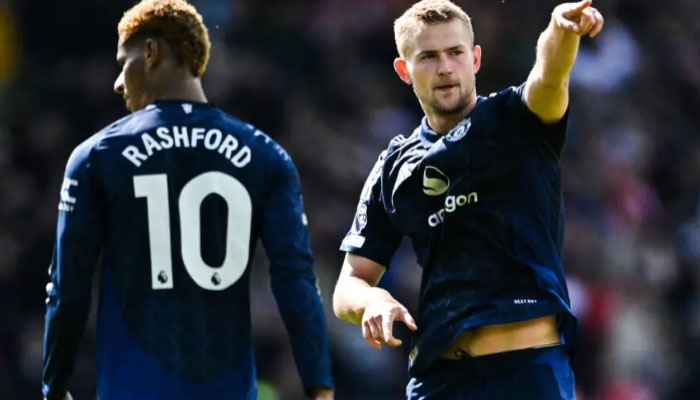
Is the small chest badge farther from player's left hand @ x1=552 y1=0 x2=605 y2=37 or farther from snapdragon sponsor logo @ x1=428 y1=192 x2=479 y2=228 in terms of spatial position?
player's left hand @ x1=552 y1=0 x2=605 y2=37

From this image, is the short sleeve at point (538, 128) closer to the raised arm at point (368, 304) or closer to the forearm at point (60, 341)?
the raised arm at point (368, 304)

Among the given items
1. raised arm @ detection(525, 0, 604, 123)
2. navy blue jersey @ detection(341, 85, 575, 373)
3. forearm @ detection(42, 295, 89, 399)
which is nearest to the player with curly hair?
forearm @ detection(42, 295, 89, 399)

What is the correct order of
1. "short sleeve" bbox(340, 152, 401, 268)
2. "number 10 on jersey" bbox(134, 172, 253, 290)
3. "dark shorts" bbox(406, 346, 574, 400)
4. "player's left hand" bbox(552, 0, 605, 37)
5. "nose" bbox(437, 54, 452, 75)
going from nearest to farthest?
1. "player's left hand" bbox(552, 0, 605, 37)
2. "dark shorts" bbox(406, 346, 574, 400)
3. "nose" bbox(437, 54, 452, 75)
4. "number 10 on jersey" bbox(134, 172, 253, 290)
5. "short sleeve" bbox(340, 152, 401, 268)

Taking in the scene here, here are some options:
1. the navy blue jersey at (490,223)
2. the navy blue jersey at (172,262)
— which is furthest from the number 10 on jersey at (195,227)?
the navy blue jersey at (490,223)

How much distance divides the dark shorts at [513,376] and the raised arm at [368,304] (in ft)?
0.90

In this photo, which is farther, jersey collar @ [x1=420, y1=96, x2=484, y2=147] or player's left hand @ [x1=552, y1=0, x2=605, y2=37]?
jersey collar @ [x1=420, y1=96, x2=484, y2=147]

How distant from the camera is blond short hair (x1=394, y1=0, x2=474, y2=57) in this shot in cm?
489

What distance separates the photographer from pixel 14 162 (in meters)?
10.9

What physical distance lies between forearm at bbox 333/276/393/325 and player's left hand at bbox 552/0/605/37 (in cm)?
115

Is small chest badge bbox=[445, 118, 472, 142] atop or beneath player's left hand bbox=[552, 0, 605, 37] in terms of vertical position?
beneath

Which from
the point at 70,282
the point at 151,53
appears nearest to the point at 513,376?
the point at 70,282

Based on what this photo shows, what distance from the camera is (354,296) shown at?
4891mm

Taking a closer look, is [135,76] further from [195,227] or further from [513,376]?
[513,376]

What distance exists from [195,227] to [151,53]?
727 mm
